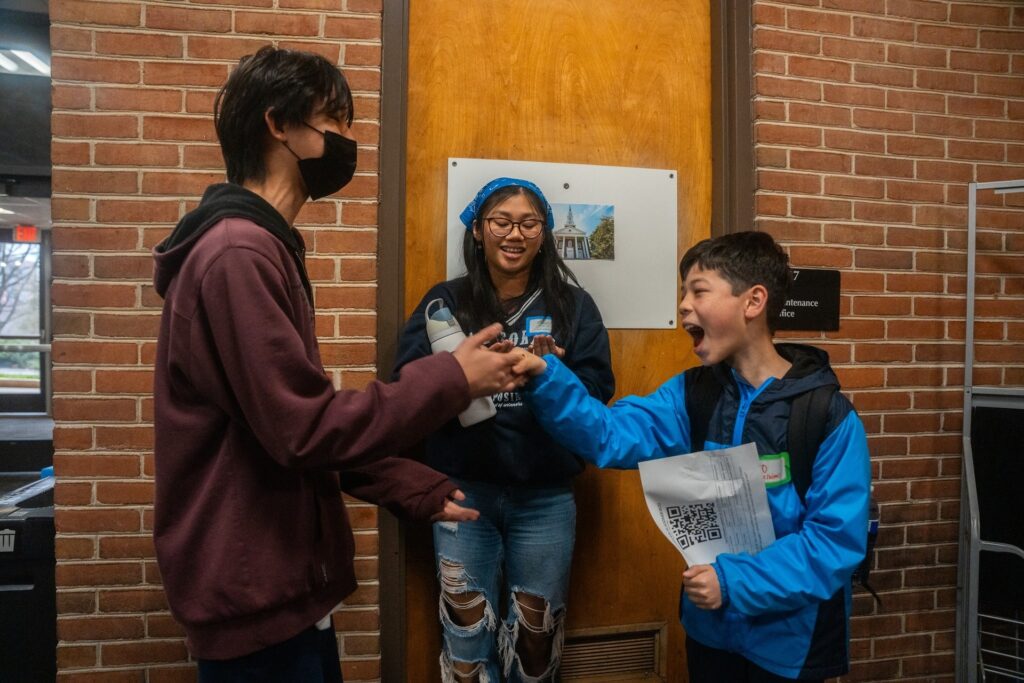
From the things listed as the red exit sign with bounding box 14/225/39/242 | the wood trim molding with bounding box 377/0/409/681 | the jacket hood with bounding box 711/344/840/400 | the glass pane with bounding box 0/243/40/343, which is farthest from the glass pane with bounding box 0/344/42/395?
the jacket hood with bounding box 711/344/840/400

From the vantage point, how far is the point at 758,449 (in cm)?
136

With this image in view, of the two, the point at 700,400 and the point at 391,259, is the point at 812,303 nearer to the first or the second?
the point at 700,400

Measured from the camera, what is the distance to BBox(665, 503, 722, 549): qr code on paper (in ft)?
4.51

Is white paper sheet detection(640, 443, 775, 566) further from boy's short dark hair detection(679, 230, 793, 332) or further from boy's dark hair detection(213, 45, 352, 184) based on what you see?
boy's dark hair detection(213, 45, 352, 184)

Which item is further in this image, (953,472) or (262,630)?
(953,472)

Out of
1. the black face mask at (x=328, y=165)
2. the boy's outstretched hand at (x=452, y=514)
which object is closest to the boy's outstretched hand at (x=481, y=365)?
the boy's outstretched hand at (x=452, y=514)

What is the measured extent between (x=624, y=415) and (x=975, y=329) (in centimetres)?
190

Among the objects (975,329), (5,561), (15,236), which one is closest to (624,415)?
(975,329)

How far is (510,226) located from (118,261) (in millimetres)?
1220

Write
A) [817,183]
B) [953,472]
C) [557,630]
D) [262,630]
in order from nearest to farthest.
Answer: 1. [262,630]
2. [557,630]
3. [817,183]
4. [953,472]

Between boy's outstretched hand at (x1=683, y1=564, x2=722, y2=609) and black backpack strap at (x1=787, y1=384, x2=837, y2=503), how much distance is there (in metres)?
0.26

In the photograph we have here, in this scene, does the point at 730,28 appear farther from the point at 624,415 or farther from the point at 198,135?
the point at 198,135

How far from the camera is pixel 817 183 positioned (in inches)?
94.2

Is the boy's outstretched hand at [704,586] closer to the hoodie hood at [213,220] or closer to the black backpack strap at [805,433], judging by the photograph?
the black backpack strap at [805,433]
